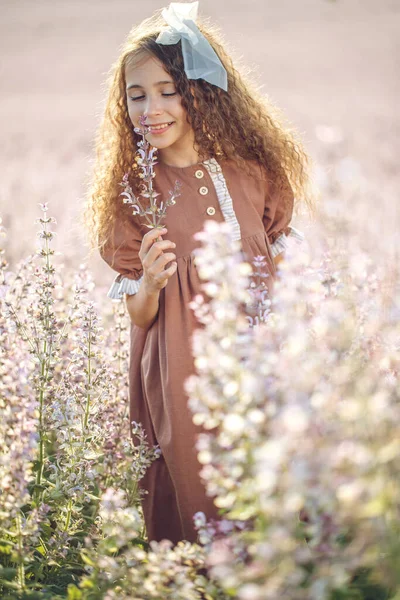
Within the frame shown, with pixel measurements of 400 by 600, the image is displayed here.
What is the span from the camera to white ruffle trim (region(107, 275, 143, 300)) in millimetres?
2566

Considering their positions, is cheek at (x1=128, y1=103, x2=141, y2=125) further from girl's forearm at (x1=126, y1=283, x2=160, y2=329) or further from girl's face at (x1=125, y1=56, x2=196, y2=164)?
girl's forearm at (x1=126, y1=283, x2=160, y2=329)

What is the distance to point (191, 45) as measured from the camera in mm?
2523

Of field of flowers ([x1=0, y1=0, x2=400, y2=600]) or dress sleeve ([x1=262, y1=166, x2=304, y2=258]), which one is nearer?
field of flowers ([x1=0, y1=0, x2=400, y2=600])

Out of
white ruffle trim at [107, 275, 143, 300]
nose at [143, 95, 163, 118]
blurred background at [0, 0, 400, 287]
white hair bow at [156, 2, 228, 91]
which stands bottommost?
white ruffle trim at [107, 275, 143, 300]

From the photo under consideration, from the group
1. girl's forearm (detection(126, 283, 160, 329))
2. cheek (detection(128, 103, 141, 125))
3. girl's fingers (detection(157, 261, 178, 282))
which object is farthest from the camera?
cheek (detection(128, 103, 141, 125))

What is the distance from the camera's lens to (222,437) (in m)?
1.29

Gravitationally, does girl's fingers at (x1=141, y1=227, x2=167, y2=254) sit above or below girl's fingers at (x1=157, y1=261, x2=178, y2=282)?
above

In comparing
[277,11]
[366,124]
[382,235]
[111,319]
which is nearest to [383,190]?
[366,124]

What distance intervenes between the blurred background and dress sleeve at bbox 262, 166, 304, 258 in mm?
5845

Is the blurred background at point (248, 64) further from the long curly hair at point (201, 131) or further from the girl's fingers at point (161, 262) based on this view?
the girl's fingers at point (161, 262)

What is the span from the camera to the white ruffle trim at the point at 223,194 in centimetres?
254

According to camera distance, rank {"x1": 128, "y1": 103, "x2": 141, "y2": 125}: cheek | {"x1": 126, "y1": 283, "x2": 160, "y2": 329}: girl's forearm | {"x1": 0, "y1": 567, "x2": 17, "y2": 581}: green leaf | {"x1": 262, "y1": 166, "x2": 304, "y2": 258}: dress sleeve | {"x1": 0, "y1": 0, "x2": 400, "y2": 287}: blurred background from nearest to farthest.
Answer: {"x1": 0, "y1": 567, "x2": 17, "y2": 581}: green leaf < {"x1": 126, "y1": 283, "x2": 160, "y2": 329}: girl's forearm < {"x1": 128, "y1": 103, "x2": 141, "y2": 125}: cheek < {"x1": 262, "y1": 166, "x2": 304, "y2": 258}: dress sleeve < {"x1": 0, "y1": 0, "x2": 400, "y2": 287}: blurred background

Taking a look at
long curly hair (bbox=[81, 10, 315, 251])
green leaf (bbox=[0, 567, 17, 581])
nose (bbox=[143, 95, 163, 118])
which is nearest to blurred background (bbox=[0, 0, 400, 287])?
long curly hair (bbox=[81, 10, 315, 251])

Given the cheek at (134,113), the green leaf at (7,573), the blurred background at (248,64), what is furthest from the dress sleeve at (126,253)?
the blurred background at (248,64)
